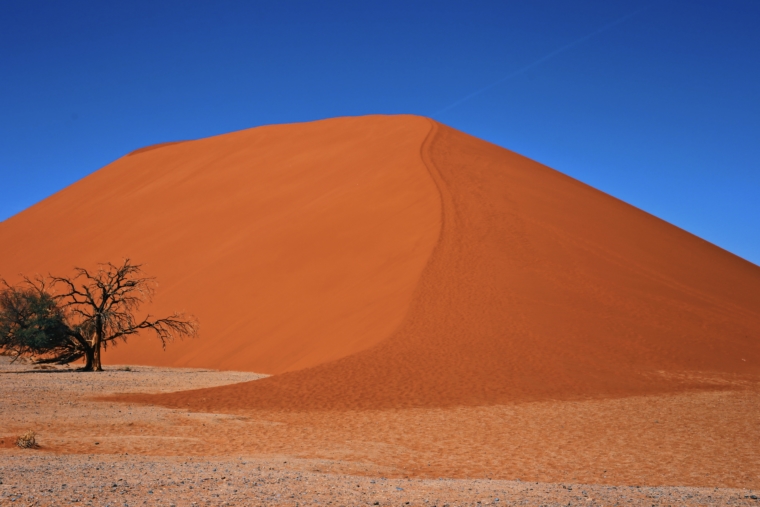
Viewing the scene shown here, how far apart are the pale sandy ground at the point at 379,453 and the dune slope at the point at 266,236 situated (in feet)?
17.9

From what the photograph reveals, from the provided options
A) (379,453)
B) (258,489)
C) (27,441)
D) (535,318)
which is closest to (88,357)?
(27,441)

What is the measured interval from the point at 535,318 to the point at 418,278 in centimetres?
382

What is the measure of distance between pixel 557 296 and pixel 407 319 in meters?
4.95

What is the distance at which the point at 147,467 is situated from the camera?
778 cm

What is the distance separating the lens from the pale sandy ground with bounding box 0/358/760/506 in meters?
6.61

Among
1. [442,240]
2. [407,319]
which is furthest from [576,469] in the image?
[442,240]

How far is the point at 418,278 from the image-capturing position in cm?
2188

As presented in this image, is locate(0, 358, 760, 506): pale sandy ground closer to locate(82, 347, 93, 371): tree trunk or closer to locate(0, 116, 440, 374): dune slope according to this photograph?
locate(82, 347, 93, 371): tree trunk

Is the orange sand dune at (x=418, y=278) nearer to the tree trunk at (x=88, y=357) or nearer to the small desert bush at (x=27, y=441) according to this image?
the tree trunk at (x=88, y=357)

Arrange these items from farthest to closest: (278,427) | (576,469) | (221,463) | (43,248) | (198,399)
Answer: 1. (43,248)
2. (198,399)
3. (278,427)
4. (576,469)
5. (221,463)

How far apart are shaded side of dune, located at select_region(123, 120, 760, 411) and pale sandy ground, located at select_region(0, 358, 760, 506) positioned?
1483 millimetres

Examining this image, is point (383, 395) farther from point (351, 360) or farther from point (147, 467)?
point (147, 467)

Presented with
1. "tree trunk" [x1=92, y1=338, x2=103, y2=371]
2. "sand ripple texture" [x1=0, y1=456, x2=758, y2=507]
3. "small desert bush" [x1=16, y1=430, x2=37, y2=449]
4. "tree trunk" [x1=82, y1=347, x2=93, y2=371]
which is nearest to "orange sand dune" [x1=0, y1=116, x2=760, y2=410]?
"tree trunk" [x1=92, y1=338, x2=103, y2=371]

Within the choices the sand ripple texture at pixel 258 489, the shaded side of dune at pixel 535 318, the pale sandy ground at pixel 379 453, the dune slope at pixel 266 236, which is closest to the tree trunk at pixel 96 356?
the dune slope at pixel 266 236
